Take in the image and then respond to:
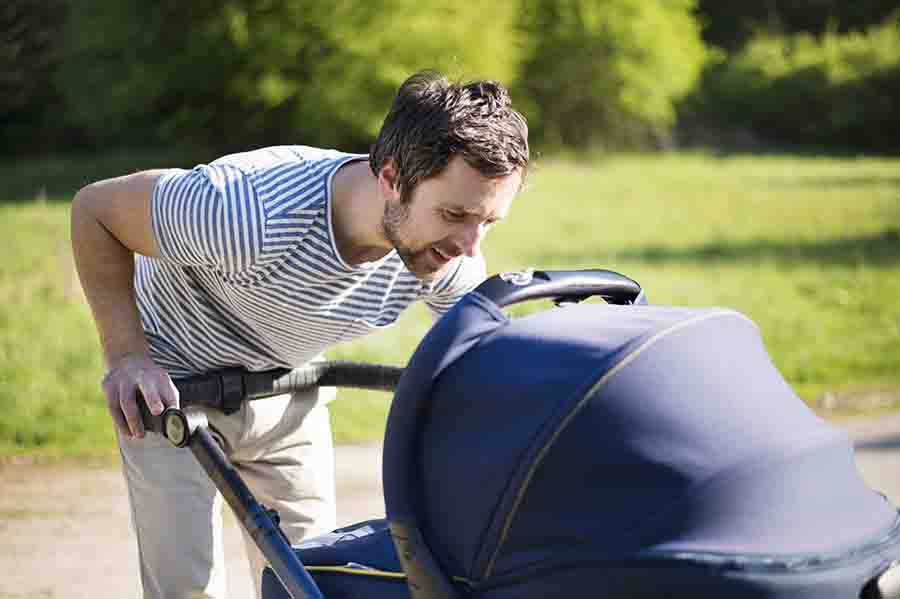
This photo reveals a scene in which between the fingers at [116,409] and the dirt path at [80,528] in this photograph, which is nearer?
the fingers at [116,409]

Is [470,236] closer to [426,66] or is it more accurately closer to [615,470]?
[615,470]

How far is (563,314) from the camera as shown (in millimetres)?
2076

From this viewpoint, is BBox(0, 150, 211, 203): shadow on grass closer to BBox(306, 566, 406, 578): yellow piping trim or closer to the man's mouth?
the man's mouth

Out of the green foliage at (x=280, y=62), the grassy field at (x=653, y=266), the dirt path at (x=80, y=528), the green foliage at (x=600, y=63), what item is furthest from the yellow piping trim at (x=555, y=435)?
the green foliage at (x=600, y=63)

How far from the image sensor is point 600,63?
26344 mm

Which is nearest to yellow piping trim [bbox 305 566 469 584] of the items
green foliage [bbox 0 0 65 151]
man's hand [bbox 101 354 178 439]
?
man's hand [bbox 101 354 178 439]

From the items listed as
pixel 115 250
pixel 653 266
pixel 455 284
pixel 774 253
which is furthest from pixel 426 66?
pixel 115 250

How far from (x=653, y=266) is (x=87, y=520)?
692cm

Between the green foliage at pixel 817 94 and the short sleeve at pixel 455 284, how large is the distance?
2660cm

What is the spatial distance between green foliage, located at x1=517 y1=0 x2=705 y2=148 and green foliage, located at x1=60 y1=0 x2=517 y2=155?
20.8 ft

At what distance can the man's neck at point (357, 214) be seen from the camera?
2.51m

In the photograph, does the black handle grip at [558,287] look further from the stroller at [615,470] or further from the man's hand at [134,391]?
the man's hand at [134,391]

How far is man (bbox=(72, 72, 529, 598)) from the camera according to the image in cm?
237

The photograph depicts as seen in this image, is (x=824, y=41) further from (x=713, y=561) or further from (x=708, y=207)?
(x=713, y=561)
